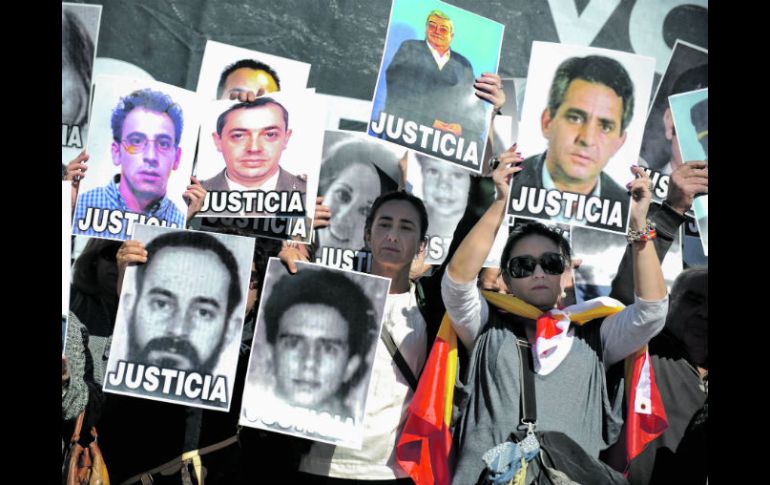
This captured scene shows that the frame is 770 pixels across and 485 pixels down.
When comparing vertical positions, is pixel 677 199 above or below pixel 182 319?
above

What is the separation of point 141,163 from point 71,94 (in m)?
0.58

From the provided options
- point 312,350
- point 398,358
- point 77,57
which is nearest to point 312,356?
point 312,350

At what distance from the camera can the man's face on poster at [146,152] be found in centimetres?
421

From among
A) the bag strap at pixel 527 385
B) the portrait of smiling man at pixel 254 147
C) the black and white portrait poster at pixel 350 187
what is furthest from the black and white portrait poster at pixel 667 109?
the portrait of smiling man at pixel 254 147

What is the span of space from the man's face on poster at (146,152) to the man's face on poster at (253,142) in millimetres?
228

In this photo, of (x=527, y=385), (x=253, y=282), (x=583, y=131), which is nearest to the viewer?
(x=527, y=385)

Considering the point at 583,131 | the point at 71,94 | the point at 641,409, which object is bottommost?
the point at 641,409

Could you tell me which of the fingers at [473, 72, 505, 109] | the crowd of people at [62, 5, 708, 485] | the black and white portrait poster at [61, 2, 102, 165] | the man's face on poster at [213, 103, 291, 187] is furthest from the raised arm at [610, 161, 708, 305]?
the black and white portrait poster at [61, 2, 102, 165]

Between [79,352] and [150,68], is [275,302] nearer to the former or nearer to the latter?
[79,352]

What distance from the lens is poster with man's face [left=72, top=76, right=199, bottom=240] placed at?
420 centimetres

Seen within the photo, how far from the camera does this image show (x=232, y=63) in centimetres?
438

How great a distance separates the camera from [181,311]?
3.98 meters

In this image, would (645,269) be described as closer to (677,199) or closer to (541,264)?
(541,264)

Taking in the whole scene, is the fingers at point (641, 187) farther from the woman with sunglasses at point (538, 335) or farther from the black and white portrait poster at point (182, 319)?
the black and white portrait poster at point (182, 319)
